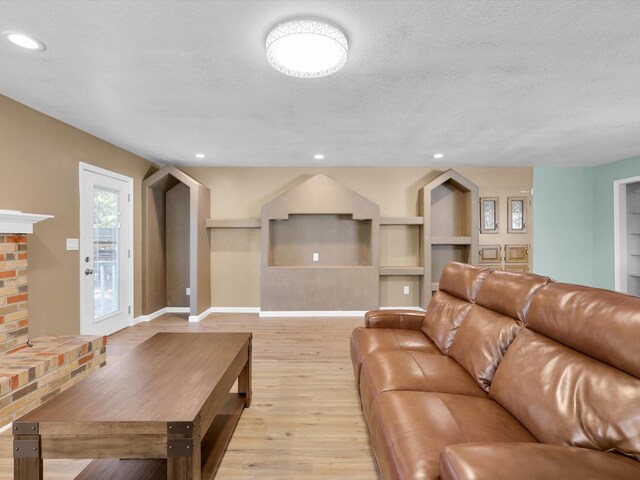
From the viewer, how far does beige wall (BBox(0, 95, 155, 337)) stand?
2740mm

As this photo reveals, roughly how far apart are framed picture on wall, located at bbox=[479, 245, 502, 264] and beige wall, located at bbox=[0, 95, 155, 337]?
5644mm

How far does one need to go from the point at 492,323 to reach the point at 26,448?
2.19 m

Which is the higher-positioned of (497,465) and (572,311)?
(572,311)

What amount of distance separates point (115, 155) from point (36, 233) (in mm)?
1560

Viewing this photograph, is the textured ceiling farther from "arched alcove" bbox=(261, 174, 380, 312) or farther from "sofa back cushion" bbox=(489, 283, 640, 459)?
"sofa back cushion" bbox=(489, 283, 640, 459)

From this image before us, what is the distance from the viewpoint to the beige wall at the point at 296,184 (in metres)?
5.38

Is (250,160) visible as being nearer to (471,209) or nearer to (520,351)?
(471,209)

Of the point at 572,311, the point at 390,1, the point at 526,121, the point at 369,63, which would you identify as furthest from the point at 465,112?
the point at 572,311

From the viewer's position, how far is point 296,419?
2.20 m

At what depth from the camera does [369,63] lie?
2.20m

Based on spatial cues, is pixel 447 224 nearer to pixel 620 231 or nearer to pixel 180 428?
pixel 620 231

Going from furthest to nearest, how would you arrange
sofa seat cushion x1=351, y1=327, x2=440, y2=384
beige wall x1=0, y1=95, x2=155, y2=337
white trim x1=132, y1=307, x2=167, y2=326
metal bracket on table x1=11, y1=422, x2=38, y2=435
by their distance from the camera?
white trim x1=132, y1=307, x2=167, y2=326
beige wall x1=0, y1=95, x2=155, y2=337
sofa seat cushion x1=351, y1=327, x2=440, y2=384
metal bracket on table x1=11, y1=422, x2=38, y2=435

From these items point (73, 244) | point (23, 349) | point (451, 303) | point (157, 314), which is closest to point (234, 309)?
point (157, 314)

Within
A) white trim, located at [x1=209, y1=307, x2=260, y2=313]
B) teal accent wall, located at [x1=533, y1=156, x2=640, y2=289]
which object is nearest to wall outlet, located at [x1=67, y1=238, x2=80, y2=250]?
white trim, located at [x1=209, y1=307, x2=260, y2=313]
